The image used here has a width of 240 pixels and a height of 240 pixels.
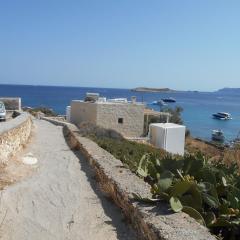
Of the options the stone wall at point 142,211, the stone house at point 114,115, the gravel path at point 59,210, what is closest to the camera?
the stone wall at point 142,211

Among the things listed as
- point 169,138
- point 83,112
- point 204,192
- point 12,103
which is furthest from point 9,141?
point 12,103

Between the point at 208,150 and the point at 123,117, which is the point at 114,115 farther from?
the point at 208,150

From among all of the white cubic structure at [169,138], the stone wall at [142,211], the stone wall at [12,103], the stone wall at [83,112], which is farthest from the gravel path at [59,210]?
the stone wall at [12,103]

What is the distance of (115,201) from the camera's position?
23.5 feet

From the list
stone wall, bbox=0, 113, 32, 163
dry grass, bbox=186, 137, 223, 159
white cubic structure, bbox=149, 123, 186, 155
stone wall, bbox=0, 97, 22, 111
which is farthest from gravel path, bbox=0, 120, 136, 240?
stone wall, bbox=0, 97, 22, 111

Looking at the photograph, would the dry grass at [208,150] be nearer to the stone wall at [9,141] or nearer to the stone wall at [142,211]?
the stone wall at [142,211]

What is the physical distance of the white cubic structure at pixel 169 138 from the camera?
27500mm

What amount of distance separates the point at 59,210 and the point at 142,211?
6.95ft

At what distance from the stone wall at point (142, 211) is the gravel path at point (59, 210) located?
224 mm

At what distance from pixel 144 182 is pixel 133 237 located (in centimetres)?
150

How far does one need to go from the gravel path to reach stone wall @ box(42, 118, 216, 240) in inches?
8.8

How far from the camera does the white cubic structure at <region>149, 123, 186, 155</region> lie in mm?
27500

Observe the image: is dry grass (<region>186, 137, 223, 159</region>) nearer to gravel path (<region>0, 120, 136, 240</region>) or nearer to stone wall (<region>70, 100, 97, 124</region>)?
gravel path (<region>0, 120, 136, 240</region>)

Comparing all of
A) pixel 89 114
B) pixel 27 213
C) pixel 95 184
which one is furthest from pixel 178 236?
pixel 89 114
